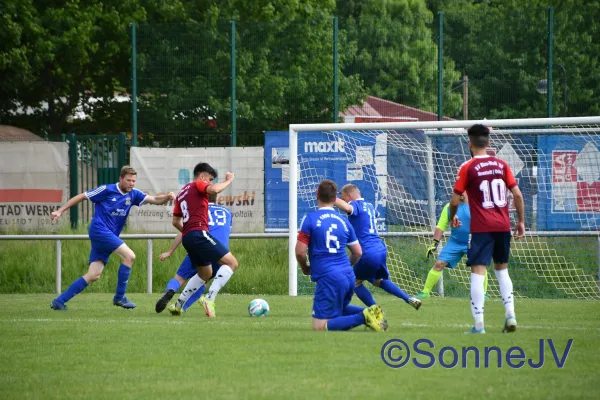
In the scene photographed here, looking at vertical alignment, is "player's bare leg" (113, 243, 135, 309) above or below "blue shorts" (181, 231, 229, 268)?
below

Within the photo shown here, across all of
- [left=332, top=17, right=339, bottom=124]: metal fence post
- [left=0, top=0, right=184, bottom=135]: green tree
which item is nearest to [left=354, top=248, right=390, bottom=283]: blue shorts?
[left=332, top=17, right=339, bottom=124]: metal fence post

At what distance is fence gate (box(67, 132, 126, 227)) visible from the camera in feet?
64.5

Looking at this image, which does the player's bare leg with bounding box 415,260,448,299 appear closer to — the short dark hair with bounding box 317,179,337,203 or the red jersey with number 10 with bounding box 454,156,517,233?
the short dark hair with bounding box 317,179,337,203

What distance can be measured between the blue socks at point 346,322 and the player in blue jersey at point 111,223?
12.9ft

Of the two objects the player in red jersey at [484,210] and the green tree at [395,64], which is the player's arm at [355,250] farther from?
the green tree at [395,64]

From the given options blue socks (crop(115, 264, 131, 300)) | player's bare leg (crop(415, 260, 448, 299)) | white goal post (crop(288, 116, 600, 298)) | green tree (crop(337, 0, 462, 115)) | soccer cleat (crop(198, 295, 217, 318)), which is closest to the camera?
soccer cleat (crop(198, 295, 217, 318))

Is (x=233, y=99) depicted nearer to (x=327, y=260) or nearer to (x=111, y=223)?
(x=111, y=223)

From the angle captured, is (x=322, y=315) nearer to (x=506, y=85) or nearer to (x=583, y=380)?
(x=583, y=380)

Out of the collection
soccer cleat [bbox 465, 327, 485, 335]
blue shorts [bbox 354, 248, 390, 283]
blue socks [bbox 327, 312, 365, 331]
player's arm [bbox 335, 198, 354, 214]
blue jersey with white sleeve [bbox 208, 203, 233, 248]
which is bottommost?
soccer cleat [bbox 465, 327, 485, 335]

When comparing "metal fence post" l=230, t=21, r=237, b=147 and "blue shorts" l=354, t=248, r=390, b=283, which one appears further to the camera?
"metal fence post" l=230, t=21, r=237, b=147

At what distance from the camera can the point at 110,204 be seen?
42.3ft

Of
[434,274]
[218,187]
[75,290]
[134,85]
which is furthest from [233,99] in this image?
Result: [218,187]

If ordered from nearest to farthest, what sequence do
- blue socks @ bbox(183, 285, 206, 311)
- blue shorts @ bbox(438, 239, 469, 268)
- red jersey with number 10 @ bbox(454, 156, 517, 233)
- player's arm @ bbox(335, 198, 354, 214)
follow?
red jersey with number 10 @ bbox(454, 156, 517, 233)
player's arm @ bbox(335, 198, 354, 214)
blue socks @ bbox(183, 285, 206, 311)
blue shorts @ bbox(438, 239, 469, 268)

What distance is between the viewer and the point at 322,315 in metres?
9.60
